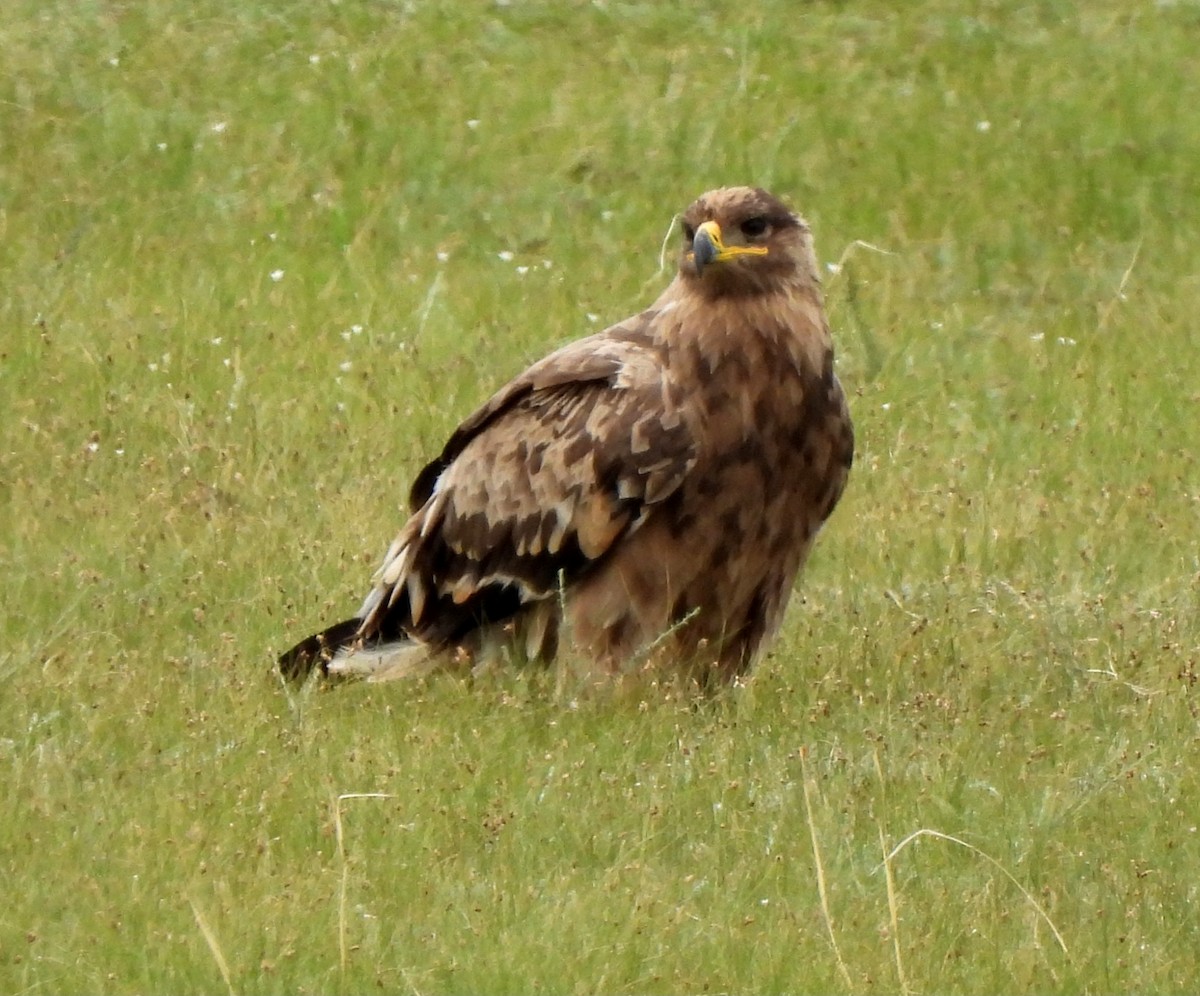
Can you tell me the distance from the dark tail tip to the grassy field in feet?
0.66

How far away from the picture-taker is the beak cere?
6836mm

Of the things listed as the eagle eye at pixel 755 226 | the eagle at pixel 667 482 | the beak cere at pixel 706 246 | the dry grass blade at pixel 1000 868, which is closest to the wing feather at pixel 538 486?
the eagle at pixel 667 482

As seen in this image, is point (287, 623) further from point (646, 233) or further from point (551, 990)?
point (646, 233)

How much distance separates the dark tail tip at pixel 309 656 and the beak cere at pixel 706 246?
150 centimetres

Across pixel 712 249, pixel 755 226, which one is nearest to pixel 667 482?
pixel 712 249

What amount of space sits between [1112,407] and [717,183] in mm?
3423

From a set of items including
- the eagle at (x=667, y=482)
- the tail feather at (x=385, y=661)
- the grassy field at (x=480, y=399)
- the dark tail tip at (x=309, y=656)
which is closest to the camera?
the grassy field at (x=480, y=399)

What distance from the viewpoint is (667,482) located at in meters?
6.66

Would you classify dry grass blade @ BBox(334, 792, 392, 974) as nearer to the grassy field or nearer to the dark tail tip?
the grassy field

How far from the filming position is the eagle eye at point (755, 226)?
7.01m

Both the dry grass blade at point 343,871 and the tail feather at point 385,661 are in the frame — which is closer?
the dry grass blade at point 343,871

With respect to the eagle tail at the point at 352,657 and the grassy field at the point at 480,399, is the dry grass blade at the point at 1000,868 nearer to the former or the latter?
the grassy field at the point at 480,399

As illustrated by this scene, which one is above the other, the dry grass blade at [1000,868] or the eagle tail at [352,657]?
the dry grass blade at [1000,868]

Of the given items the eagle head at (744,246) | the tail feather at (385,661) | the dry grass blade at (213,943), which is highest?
the eagle head at (744,246)
